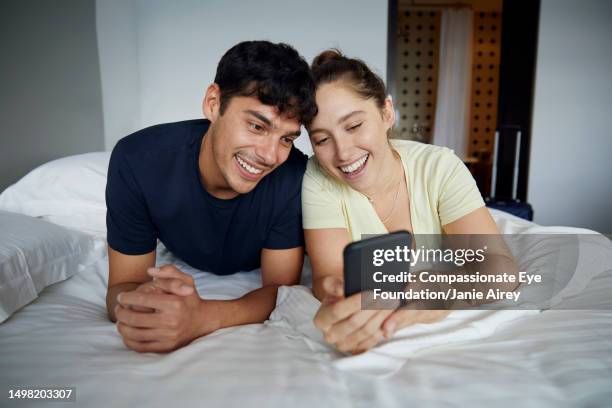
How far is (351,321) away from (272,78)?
60 cm

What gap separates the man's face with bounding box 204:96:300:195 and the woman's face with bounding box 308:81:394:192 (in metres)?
0.08

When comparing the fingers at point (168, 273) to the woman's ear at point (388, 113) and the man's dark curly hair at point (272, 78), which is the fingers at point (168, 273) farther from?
the woman's ear at point (388, 113)

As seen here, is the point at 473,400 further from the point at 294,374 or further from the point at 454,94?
the point at 454,94

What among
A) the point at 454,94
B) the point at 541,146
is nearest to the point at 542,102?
the point at 541,146

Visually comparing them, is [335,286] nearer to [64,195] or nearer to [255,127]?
[255,127]

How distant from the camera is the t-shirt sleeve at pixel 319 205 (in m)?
1.13

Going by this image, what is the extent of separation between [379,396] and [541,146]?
10.7ft

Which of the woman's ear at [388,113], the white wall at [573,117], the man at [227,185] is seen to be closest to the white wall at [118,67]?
the man at [227,185]

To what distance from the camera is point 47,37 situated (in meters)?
1.66

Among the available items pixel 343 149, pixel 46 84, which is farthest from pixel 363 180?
pixel 46 84

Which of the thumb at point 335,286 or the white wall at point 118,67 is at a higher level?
the white wall at point 118,67

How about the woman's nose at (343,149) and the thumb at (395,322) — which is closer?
the thumb at (395,322)

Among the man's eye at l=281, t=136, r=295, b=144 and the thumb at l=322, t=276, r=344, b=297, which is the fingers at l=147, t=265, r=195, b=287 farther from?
the man's eye at l=281, t=136, r=295, b=144

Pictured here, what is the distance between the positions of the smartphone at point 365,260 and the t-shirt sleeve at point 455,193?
475 millimetres
